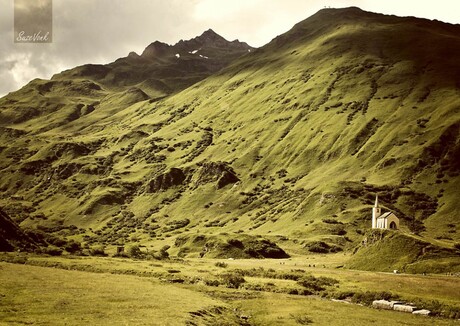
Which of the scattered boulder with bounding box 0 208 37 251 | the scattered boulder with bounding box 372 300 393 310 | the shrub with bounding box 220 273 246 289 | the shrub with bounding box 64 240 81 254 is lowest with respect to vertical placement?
the scattered boulder with bounding box 372 300 393 310

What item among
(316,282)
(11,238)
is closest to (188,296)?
(316,282)

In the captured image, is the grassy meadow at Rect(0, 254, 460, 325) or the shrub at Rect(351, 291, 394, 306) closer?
the grassy meadow at Rect(0, 254, 460, 325)

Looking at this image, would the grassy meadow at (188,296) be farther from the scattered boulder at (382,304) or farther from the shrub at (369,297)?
the scattered boulder at (382,304)

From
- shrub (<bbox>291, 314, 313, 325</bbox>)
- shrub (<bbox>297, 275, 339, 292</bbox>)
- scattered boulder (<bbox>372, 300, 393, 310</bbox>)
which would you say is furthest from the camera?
shrub (<bbox>297, 275, 339, 292</bbox>)

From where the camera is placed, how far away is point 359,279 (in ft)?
311

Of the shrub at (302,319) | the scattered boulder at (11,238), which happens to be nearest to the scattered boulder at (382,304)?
the shrub at (302,319)

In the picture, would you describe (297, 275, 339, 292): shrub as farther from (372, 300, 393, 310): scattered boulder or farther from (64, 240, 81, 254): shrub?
(64, 240, 81, 254): shrub

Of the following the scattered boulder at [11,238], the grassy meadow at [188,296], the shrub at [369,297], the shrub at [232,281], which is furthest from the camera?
the scattered boulder at [11,238]

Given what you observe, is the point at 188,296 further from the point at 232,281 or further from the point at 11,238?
the point at 11,238

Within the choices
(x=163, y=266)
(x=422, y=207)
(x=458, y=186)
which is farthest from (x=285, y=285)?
(x=458, y=186)

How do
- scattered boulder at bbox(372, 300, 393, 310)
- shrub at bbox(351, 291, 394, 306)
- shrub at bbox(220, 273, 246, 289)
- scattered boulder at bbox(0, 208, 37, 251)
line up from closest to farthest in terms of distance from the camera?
scattered boulder at bbox(372, 300, 393, 310), shrub at bbox(351, 291, 394, 306), shrub at bbox(220, 273, 246, 289), scattered boulder at bbox(0, 208, 37, 251)

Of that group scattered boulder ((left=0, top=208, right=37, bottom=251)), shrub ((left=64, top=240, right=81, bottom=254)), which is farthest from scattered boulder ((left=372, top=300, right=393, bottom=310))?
shrub ((left=64, top=240, right=81, bottom=254))

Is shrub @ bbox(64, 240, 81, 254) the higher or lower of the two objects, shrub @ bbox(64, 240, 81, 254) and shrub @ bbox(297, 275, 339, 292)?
the higher

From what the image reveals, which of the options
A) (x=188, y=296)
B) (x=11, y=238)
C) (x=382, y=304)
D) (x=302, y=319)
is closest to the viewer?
(x=302, y=319)
